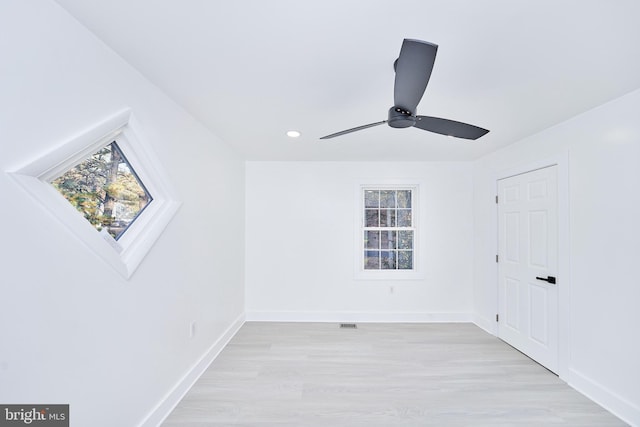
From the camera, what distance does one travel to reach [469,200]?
4.18 m


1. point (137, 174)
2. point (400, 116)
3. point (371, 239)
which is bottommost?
point (371, 239)

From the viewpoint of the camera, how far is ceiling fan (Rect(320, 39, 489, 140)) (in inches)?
43.8

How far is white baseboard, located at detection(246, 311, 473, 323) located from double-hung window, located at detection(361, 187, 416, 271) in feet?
2.18

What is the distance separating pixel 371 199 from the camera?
4.36m

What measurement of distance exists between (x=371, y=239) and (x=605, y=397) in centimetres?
277

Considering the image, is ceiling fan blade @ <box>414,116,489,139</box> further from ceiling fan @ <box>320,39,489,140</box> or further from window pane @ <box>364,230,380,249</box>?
window pane @ <box>364,230,380,249</box>

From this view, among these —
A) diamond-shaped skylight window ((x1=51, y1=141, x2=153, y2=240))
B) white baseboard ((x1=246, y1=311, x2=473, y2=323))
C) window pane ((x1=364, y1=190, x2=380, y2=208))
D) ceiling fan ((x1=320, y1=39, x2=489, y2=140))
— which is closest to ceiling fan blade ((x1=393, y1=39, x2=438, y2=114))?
ceiling fan ((x1=320, y1=39, x2=489, y2=140))

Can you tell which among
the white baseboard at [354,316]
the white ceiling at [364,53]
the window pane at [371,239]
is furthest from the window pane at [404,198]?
the white ceiling at [364,53]

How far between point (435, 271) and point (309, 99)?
3225 millimetres

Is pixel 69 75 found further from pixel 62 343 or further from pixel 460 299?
pixel 460 299

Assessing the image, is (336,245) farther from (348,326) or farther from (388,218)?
(348,326)

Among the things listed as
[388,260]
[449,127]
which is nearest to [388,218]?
[388,260]

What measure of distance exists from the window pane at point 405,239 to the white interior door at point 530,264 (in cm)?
117

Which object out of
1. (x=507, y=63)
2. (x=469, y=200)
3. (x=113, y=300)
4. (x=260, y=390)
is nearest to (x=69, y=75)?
(x=113, y=300)
